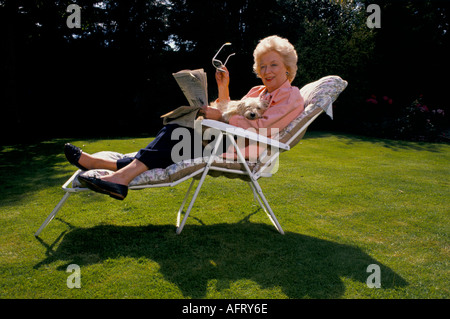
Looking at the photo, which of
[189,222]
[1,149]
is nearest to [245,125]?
[189,222]

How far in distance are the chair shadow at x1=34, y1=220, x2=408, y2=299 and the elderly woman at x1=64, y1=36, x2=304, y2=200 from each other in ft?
1.49

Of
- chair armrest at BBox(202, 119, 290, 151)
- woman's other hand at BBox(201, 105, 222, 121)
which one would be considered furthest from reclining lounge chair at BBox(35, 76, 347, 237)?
woman's other hand at BBox(201, 105, 222, 121)

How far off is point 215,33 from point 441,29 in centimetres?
1007

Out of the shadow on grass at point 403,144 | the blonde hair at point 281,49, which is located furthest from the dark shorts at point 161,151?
the shadow on grass at point 403,144

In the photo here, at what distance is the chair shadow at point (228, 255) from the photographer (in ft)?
6.57

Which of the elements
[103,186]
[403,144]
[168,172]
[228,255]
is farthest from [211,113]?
[403,144]

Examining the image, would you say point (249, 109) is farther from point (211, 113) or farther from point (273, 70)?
point (273, 70)

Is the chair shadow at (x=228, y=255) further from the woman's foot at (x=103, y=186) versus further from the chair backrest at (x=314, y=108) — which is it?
the chair backrest at (x=314, y=108)

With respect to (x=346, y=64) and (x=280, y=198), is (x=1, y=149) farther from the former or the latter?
(x=346, y=64)

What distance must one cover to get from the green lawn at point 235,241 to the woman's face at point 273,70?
1262 mm

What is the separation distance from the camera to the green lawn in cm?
196

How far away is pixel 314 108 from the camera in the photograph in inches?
108

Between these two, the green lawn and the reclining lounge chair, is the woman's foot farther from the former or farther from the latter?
the green lawn

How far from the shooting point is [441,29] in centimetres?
1427
